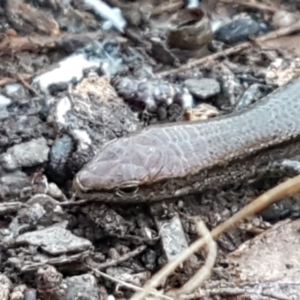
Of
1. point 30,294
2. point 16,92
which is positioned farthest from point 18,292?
point 16,92

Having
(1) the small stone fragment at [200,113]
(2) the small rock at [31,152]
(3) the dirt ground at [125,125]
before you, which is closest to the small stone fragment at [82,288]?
(3) the dirt ground at [125,125]

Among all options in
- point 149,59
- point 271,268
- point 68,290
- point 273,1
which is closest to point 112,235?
point 68,290

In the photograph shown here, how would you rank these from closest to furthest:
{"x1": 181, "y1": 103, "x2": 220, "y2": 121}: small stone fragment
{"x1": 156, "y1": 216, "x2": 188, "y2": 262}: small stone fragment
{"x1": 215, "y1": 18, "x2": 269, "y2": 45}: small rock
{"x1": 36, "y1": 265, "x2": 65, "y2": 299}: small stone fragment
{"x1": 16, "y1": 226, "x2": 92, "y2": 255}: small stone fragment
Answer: {"x1": 36, "y1": 265, "x2": 65, "y2": 299}: small stone fragment
{"x1": 16, "y1": 226, "x2": 92, "y2": 255}: small stone fragment
{"x1": 156, "y1": 216, "x2": 188, "y2": 262}: small stone fragment
{"x1": 181, "y1": 103, "x2": 220, "y2": 121}: small stone fragment
{"x1": 215, "y1": 18, "x2": 269, "y2": 45}: small rock

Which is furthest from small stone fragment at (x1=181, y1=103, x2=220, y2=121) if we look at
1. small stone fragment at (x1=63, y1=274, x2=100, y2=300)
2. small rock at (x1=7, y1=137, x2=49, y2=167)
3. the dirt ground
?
small stone fragment at (x1=63, y1=274, x2=100, y2=300)

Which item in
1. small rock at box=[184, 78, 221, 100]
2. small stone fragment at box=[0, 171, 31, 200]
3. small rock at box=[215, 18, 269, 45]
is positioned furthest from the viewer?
small rock at box=[215, 18, 269, 45]

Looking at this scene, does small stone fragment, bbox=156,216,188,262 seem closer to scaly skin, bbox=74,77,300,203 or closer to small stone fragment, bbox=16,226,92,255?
scaly skin, bbox=74,77,300,203

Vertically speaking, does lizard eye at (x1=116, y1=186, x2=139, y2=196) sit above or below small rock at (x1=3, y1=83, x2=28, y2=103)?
below

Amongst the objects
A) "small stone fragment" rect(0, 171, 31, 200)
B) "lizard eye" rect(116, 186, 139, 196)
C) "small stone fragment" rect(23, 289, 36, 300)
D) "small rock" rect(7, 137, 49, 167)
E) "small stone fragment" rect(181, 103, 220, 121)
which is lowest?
"small stone fragment" rect(181, 103, 220, 121)

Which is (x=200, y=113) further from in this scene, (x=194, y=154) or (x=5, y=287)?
(x=5, y=287)
